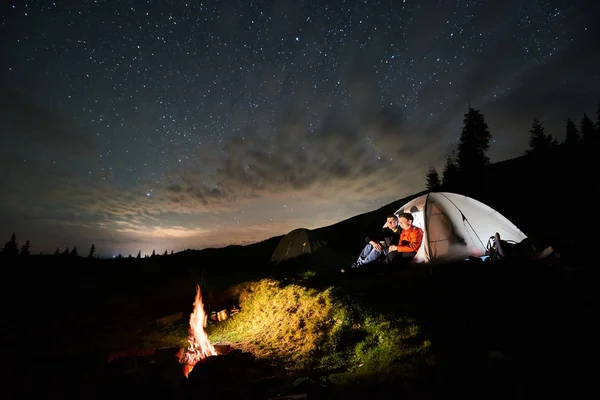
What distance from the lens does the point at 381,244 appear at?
991 centimetres

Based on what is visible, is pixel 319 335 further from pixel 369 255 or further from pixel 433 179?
pixel 433 179

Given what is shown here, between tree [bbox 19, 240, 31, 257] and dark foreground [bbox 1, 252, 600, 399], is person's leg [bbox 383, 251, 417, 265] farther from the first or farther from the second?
tree [bbox 19, 240, 31, 257]

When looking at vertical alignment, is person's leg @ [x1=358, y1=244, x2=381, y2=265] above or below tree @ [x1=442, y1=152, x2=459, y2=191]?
below

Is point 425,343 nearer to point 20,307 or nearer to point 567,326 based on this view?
point 567,326

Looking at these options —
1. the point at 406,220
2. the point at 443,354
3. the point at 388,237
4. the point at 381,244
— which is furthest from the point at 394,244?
the point at 443,354

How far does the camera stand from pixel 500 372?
3459mm

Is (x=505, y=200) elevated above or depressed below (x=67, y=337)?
above

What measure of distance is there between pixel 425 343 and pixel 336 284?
4041 millimetres

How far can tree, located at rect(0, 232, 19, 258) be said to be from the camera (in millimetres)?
53969

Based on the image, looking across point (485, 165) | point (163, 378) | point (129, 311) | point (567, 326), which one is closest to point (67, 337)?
point (129, 311)

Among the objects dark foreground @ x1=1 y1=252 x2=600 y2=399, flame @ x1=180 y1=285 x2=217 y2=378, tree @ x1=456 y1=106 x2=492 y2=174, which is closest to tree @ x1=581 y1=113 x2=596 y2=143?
tree @ x1=456 y1=106 x2=492 y2=174

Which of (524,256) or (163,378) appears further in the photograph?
(524,256)

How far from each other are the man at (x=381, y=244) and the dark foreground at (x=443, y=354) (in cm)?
125

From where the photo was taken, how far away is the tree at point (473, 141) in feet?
142
